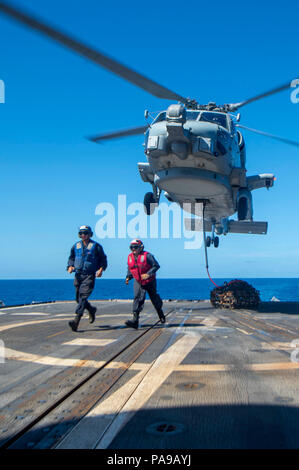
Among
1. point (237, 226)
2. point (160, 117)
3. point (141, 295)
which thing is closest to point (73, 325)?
point (141, 295)

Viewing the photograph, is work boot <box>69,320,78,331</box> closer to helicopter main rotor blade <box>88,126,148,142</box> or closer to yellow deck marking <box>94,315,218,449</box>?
yellow deck marking <box>94,315,218,449</box>

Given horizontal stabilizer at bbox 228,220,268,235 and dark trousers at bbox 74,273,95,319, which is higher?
horizontal stabilizer at bbox 228,220,268,235

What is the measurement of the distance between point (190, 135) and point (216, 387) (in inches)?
359

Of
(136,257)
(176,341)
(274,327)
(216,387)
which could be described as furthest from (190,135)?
(216,387)

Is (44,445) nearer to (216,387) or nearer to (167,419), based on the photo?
(167,419)

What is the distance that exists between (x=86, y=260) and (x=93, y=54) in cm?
416

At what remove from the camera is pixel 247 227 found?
18594 mm

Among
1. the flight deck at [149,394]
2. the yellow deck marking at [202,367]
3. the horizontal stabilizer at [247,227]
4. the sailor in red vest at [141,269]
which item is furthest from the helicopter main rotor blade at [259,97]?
the yellow deck marking at [202,367]

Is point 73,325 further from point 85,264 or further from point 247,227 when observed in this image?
point 247,227

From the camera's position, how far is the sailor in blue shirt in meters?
8.06

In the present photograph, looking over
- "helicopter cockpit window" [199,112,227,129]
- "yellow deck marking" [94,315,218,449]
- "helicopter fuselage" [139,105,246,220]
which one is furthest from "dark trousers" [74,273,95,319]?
"helicopter cockpit window" [199,112,227,129]

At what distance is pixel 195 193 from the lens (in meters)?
13.3

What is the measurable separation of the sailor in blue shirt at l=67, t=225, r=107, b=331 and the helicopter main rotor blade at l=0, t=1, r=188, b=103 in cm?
351
